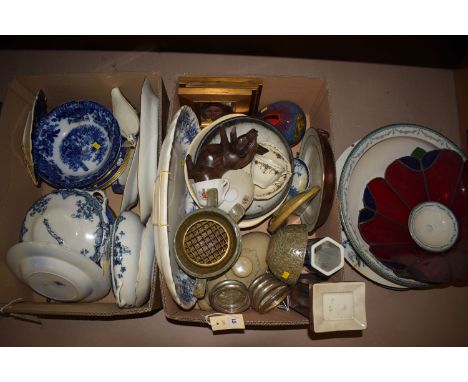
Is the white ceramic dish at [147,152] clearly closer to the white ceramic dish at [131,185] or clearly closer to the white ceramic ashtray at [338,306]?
the white ceramic dish at [131,185]

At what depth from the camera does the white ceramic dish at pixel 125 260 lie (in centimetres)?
88

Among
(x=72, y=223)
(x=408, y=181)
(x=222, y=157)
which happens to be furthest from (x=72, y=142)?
(x=408, y=181)

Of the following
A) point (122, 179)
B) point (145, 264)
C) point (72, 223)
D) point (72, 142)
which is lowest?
point (145, 264)

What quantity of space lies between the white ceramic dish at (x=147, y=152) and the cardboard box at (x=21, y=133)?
2.0 inches

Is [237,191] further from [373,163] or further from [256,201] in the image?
[373,163]

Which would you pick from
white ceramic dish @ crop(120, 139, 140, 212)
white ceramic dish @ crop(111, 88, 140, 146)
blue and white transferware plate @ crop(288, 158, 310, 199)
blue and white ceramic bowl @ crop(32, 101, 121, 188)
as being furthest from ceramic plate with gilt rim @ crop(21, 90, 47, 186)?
blue and white transferware plate @ crop(288, 158, 310, 199)

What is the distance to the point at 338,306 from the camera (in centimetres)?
79

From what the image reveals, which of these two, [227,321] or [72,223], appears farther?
[72,223]

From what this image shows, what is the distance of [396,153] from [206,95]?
63 centimetres

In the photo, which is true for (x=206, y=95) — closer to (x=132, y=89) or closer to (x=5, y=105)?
(x=132, y=89)

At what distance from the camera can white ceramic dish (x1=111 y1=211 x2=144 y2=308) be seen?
0.88 metres

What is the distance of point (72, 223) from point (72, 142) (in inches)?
12.1

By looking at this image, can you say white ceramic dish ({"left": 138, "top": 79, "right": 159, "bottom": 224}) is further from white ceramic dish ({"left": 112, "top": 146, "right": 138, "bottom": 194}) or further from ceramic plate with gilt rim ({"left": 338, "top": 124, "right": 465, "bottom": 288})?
ceramic plate with gilt rim ({"left": 338, "top": 124, "right": 465, "bottom": 288})

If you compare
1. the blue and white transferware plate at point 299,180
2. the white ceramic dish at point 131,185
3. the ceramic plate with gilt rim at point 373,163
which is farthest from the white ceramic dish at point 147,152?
the ceramic plate with gilt rim at point 373,163
